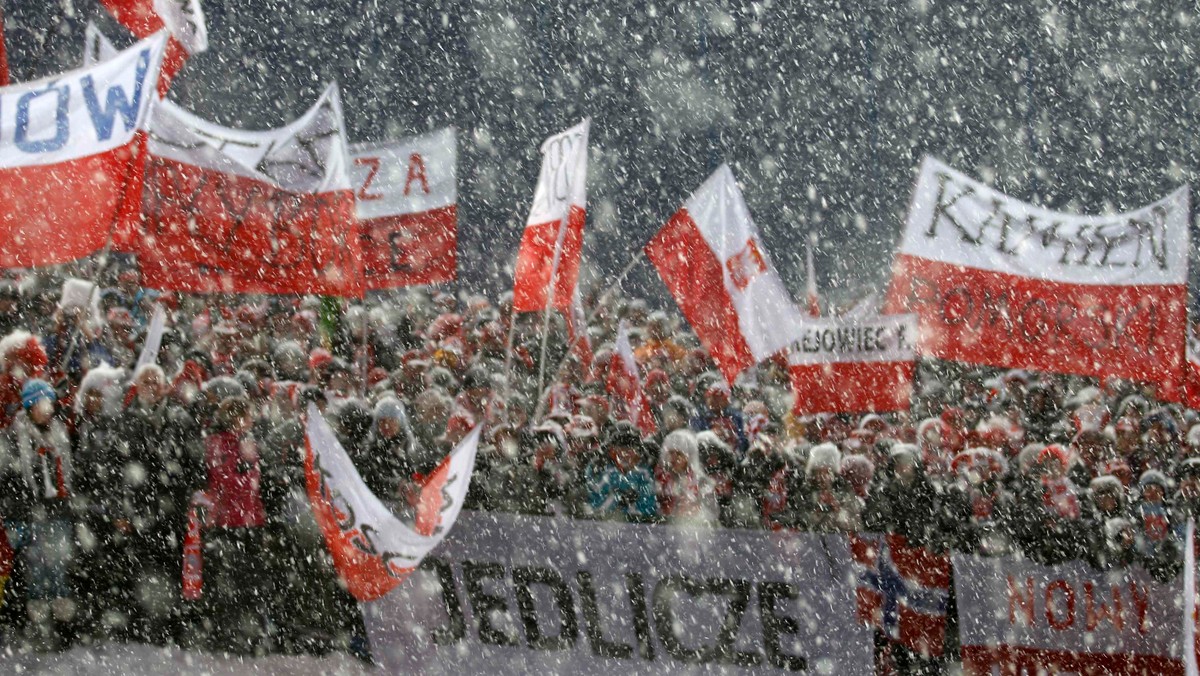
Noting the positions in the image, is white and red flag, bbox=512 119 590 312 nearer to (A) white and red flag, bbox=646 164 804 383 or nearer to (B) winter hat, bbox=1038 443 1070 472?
(A) white and red flag, bbox=646 164 804 383

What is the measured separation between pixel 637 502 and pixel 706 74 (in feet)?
42.6

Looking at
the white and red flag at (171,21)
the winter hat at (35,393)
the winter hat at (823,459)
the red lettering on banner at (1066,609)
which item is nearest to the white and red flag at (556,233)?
the winter hat at (823,459)

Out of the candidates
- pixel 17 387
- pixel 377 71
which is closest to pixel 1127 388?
pixel 17 387

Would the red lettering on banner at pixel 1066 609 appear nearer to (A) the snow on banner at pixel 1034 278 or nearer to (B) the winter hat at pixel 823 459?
(B) the winter hat at pixel 823 459

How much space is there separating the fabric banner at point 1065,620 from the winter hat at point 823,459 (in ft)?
2.45

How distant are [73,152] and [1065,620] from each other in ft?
16.1

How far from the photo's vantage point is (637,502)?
613 centimetres

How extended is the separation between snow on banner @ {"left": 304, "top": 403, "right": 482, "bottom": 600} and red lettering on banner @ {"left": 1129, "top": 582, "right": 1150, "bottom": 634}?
2.82 m

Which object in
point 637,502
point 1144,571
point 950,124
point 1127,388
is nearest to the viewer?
point 1144,571

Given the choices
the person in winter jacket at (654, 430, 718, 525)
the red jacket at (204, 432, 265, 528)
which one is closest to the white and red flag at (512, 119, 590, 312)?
the person in winter jacket at (654, 430, 718, 525)

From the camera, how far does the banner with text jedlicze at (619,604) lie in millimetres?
5605

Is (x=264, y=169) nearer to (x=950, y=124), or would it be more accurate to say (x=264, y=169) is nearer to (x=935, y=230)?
(x=935, y=230)

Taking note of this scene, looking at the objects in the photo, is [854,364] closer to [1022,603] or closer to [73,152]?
[1022,603]

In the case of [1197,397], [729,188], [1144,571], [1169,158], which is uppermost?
[1169,158]
